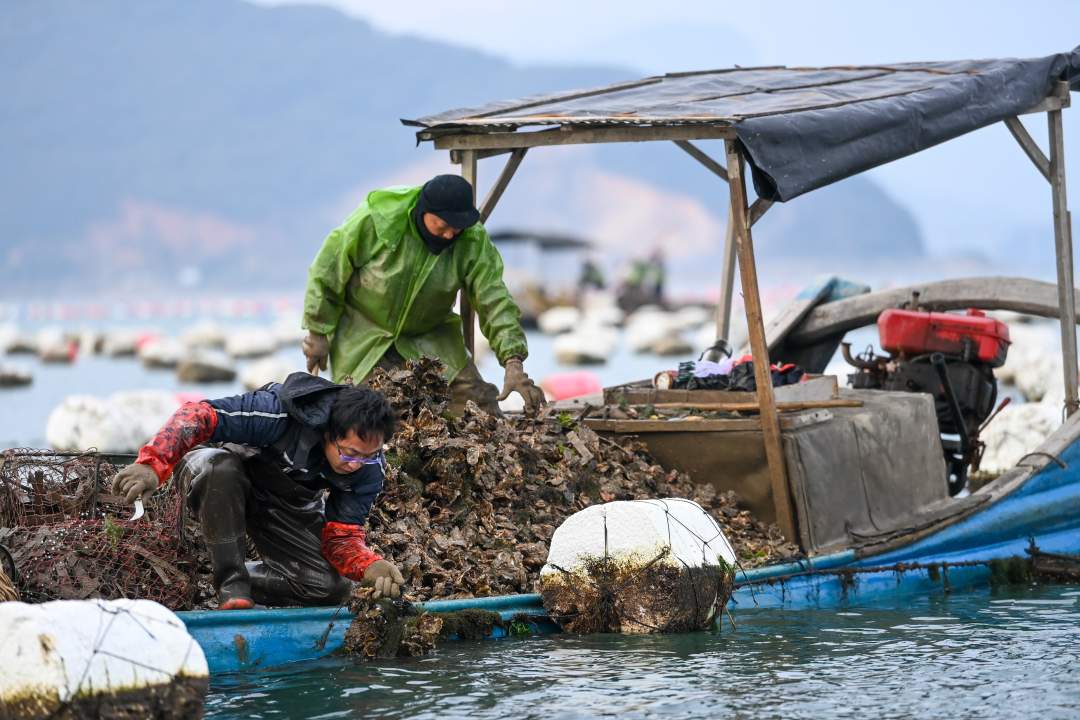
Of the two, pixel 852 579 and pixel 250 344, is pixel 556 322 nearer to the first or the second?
pixel 250 344

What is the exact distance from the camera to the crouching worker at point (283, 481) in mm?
5734

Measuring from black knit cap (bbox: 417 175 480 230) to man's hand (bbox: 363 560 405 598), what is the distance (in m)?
2.67

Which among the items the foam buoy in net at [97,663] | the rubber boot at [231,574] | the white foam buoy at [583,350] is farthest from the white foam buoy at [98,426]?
the white foam buoy at [583,350]

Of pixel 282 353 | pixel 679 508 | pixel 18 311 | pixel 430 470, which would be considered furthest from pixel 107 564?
pixel 18 311

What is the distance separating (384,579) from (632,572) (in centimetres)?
117

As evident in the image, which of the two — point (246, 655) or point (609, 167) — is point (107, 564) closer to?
point (246, 655)

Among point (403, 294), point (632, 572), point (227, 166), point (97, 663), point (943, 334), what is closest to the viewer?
point (97, 663)

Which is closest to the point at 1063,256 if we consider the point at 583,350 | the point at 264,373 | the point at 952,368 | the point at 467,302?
the point at 952,368

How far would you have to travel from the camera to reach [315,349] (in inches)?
343

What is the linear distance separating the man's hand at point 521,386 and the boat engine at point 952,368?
3063 mm

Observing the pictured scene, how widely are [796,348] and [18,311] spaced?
259 ft

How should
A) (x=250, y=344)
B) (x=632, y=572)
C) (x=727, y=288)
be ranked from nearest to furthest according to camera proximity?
1. (x=632, y=572)
2. (x=727, y=288)
3. (x=250, y=344)

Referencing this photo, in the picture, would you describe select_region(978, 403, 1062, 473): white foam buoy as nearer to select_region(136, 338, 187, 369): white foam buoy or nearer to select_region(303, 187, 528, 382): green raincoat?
select_region(303, 187, 528, 382): green raincoat

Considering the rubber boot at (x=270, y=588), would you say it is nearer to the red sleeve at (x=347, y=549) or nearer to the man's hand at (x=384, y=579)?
the red sleeve at (x=347, y=549)
